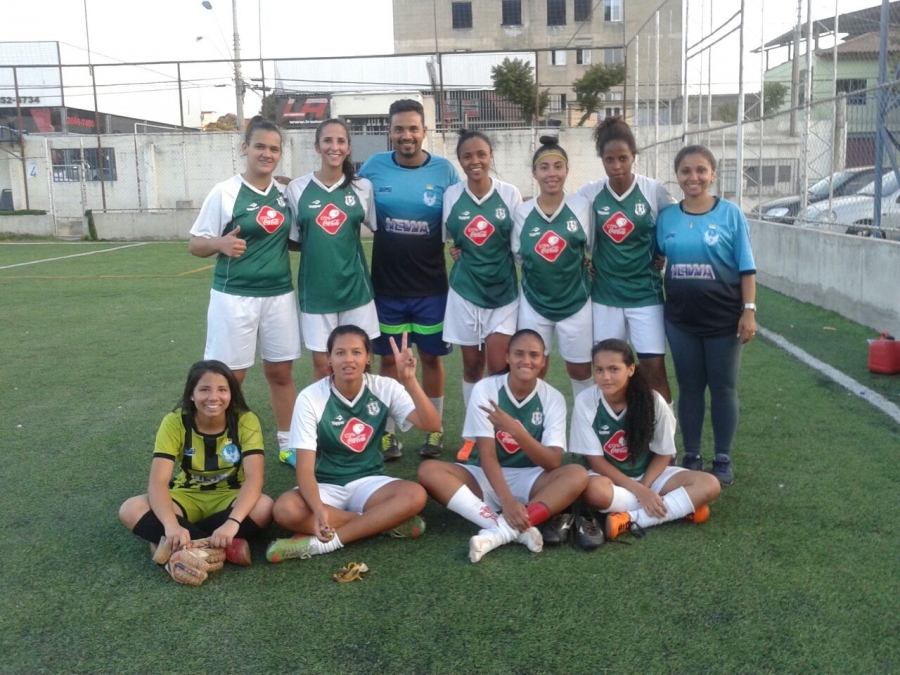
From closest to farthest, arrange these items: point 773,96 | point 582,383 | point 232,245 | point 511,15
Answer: point 232,245
point 582,383
point 773,96
point 511,15

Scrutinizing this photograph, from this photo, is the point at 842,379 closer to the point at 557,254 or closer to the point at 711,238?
the point at 711,238

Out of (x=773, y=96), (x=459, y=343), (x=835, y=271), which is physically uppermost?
(x=773, y=96)

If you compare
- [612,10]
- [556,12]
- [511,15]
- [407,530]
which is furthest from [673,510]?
[511,15]

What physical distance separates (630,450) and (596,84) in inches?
947

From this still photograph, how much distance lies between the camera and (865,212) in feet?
28.0

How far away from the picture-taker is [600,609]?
118 inches

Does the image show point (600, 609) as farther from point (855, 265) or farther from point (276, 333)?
point (855, 265)

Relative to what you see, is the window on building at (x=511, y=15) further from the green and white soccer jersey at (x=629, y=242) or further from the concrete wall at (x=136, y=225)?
the green and white soccer jersey at (x=629, y=242)

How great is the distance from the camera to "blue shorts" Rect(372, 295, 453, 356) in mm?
4758

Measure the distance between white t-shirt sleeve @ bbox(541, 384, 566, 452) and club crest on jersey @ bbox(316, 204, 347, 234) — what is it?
4.53 ft

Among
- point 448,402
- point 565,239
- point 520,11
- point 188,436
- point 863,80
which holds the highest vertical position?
point 520,11

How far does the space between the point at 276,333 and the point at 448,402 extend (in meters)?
1.82

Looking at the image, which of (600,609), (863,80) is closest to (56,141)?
(863,80)

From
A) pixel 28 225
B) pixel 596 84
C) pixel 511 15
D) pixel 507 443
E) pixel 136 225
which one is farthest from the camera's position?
pixel 511 15
